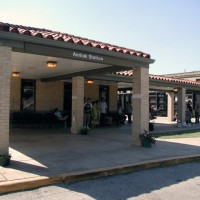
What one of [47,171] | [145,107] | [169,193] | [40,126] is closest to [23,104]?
[40,126]

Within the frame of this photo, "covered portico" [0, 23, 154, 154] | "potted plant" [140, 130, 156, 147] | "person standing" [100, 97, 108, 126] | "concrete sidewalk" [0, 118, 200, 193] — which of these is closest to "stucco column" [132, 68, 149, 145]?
"covered portico" [0, 23, 154, 154]

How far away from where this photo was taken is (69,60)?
1028cm

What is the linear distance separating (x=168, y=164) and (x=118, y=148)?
2101 mm

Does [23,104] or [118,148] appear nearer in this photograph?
[118,148]

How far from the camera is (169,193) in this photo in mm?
5836

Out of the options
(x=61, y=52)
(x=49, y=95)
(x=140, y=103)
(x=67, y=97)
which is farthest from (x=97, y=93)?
(x=61, y=52)

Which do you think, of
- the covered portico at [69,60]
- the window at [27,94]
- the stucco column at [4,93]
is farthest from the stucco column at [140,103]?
the window at [27,94]

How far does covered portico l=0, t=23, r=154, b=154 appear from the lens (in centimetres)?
731

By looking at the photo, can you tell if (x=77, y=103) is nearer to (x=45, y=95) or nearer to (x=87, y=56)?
(x=45, y=95)

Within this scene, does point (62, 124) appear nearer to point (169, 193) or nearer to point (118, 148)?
point (118, 148)

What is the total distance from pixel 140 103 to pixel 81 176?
4818 millimetres

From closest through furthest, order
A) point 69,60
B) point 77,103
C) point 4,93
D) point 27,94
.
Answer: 1. point 4,93
2. point 69,60
3. point 77,103
4. point 27,94

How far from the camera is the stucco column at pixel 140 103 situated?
10.7 metres

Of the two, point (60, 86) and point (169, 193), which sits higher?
point (60, 86)
